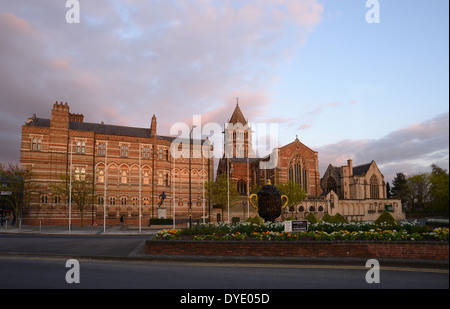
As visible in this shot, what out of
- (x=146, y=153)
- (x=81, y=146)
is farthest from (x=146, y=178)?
(x=81, y=146)

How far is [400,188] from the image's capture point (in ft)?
310

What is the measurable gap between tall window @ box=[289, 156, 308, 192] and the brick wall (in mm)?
57193

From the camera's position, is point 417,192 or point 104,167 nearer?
point 104,167

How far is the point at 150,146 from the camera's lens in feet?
184

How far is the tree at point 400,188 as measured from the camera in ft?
301

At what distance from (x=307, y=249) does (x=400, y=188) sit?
94.6 m

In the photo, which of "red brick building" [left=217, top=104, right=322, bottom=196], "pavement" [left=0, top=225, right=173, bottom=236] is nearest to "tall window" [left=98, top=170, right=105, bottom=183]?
"pavement" [left=0, top=225, right=173, bottom=236]

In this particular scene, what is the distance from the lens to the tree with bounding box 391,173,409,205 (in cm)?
9169

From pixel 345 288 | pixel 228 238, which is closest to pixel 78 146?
pixel 228 238

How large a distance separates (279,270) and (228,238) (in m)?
3.94

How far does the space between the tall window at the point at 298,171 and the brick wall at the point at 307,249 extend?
57193 millimetres

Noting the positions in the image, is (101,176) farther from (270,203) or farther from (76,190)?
(270,203)

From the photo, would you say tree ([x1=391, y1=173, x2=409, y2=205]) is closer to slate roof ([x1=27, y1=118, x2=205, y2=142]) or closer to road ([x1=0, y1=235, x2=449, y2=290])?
slate roof ([x1=27, y1=118, x2=205, y2=142])
